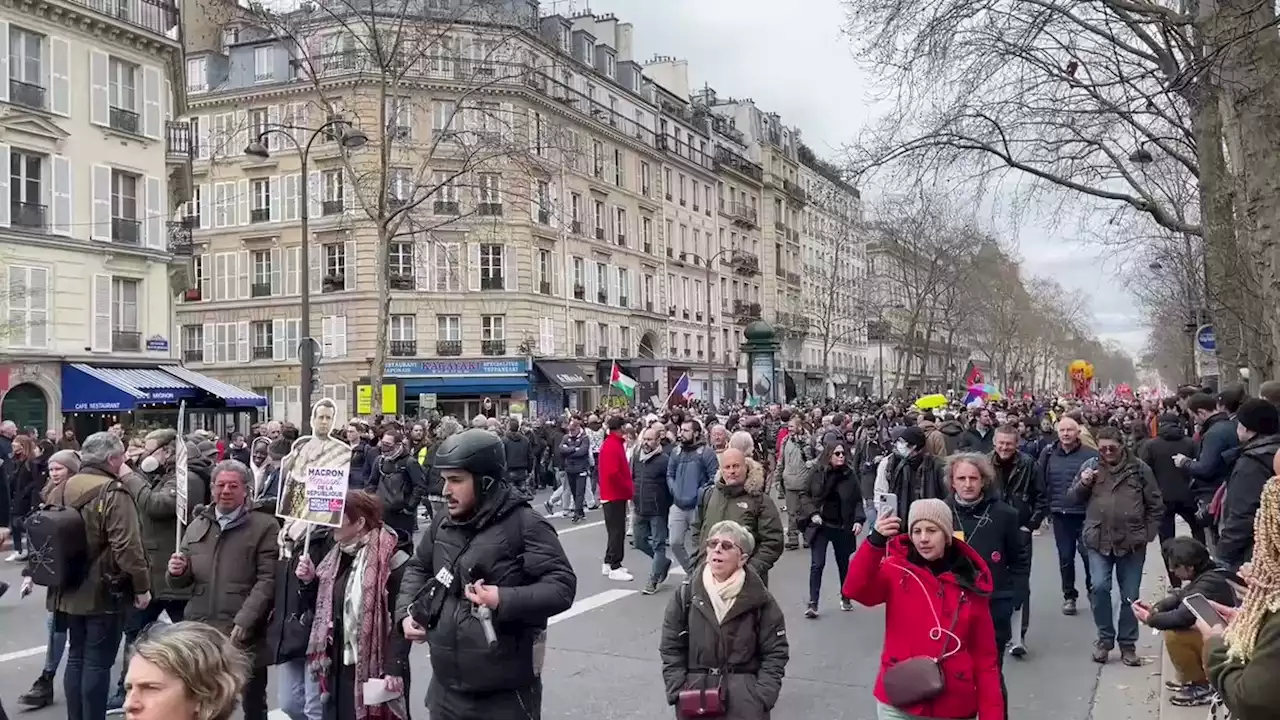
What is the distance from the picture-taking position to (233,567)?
5.16 metres

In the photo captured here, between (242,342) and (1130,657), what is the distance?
137 ft

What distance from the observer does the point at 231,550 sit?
17.0ft

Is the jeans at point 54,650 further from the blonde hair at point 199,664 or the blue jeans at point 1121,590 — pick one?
the blue jeans at point 1121,590

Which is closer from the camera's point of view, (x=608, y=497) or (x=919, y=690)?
(x=919, y=690)

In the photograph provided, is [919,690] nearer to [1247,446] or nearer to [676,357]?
[1247,446]

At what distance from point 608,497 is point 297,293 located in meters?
34.5

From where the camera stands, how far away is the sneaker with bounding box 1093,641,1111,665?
754cm

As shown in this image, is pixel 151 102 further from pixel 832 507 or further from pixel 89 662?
pixel 89 662

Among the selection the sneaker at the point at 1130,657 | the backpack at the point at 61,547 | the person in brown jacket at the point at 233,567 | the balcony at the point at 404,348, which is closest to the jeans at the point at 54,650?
the backpack at the point at 61,547

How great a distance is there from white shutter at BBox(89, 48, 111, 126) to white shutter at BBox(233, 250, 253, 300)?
1624 centimetres

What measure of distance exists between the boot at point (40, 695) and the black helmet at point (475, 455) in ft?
15.1

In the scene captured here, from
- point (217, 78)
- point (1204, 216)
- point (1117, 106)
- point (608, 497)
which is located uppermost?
point (217, 78)

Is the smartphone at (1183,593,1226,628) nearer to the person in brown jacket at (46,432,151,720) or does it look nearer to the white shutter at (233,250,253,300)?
the person in brown jacket at (46,432,151,720)

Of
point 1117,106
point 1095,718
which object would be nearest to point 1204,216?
point 1117,106
